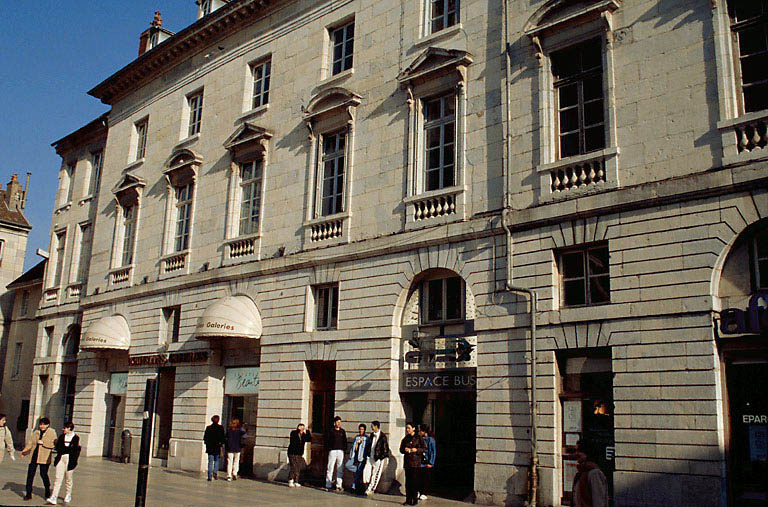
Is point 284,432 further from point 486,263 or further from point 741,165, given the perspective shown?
point 741,165

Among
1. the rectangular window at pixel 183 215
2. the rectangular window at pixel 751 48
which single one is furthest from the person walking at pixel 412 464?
the rectangular window at pixel 183 215

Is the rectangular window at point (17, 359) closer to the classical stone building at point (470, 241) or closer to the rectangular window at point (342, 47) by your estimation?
the classical stone building at point (470, 241)

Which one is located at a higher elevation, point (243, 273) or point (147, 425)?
point (243, 273)

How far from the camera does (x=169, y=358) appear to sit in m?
25.4

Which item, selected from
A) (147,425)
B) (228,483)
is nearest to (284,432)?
(228,483)

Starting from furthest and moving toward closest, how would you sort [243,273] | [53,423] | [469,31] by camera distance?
[53,423] < [243,273] < [469,31]

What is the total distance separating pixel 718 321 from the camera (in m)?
13.3

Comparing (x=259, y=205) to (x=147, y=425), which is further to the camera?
(x=259, y=205)

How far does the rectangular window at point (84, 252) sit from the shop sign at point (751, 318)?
2783 centimetres

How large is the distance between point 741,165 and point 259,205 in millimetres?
14571

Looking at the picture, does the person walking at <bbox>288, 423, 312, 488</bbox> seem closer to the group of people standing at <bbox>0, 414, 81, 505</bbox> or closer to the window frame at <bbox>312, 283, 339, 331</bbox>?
the window frame at <bbox>312, 283, 339, 331</bbox>

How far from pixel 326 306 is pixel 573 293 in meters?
7.87

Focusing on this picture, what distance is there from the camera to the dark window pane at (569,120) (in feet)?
53.1

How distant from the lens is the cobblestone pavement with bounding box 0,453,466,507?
51.6 feet
